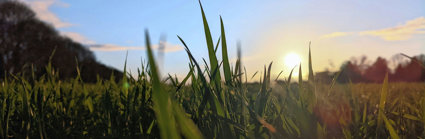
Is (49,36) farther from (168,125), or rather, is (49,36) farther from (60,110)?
(168,125)

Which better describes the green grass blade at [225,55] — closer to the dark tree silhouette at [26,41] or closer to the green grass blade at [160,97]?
the green grass blade at [160,97]

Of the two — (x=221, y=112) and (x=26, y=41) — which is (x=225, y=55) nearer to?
(x=221, y=112)

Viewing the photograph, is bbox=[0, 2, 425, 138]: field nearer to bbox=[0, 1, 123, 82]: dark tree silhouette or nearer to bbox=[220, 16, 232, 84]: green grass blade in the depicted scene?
bbox=[220, 16, 232, 84]: green grass blade

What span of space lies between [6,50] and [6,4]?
3394 millimetres

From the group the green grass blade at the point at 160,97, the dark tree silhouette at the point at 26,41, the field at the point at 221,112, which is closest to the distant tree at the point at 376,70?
the dark tree silhouette at the point at 26,41

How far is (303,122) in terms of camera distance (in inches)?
30.9

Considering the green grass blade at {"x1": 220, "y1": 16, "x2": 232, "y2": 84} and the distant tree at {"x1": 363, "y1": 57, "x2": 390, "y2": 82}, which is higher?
the green grass blade at {"x1": 220, "y1": 16, "x2": 232, "y2": 84}

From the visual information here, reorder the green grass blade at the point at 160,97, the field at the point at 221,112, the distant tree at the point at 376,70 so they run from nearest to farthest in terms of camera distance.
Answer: the green grass blade at the point at 160,97
the field at the point at 221,112
the distant tree at the point at 376,70

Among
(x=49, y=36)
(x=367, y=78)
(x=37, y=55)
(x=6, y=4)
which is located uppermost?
(x=6, y=4)

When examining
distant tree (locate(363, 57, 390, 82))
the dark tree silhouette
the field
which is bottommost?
distant tree (locate(363, 57, 390, 82))

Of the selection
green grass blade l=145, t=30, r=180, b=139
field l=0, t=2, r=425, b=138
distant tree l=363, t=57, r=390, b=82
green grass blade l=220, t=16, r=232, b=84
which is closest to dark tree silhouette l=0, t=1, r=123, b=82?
field l=0, t=2, r=425, b=138

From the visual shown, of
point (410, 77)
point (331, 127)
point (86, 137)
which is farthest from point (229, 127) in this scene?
point (410, 77)

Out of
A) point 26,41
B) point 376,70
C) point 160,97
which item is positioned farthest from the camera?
point 376,70

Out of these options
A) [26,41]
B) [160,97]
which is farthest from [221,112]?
[26,41]
